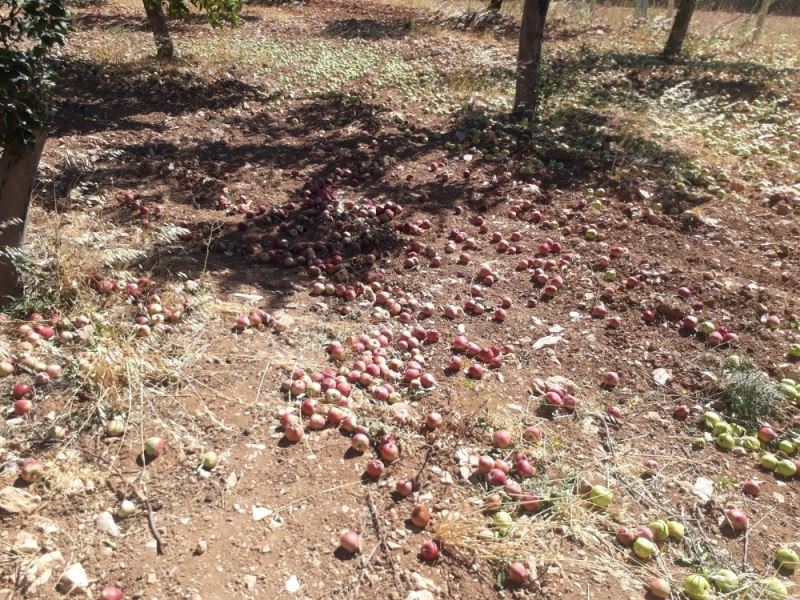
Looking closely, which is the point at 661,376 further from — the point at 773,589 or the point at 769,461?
the point at 773,589

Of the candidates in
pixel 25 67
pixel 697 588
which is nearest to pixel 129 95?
pixel 25 67

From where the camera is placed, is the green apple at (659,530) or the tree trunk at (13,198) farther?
the tree trunk at (13,198)

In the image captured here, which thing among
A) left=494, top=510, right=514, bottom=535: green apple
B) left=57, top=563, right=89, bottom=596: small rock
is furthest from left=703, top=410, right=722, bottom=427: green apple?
left=57, top=563, right=89, bottom=596: small rock

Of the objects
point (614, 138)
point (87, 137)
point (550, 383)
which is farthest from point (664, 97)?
point (87, 137)

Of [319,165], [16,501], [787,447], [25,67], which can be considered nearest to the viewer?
[16,501]

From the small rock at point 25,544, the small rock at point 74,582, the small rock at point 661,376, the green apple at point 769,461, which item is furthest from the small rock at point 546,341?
the small rock at point 25,544

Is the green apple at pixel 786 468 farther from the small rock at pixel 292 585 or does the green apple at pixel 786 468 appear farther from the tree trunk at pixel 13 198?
the tree trunk at pixel 13 198

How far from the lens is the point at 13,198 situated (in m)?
3.53

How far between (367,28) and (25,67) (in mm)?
12843

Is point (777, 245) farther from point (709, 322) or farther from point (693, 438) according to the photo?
point (693, 438)

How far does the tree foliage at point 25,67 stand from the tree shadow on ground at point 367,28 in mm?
Answer: 11278

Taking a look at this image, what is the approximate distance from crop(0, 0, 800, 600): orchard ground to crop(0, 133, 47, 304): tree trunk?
0.48 ft

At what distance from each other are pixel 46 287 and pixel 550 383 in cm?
343

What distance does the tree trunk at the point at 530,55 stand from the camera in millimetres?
7965
